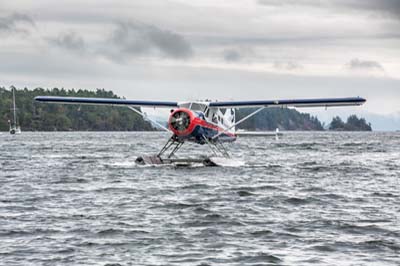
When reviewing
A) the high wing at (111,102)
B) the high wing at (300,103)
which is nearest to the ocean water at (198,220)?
the high wing at (300,103)

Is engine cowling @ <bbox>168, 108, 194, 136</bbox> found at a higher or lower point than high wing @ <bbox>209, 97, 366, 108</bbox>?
lower

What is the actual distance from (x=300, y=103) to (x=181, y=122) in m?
5.77

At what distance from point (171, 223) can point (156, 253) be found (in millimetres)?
2818

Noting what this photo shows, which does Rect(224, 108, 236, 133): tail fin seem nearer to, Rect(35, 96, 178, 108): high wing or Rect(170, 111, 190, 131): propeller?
Rect(35, 96, 178, 108): high wing

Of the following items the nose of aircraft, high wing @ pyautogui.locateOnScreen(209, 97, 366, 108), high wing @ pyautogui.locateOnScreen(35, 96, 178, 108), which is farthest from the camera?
high wing @ pyautogui.locateOnScreen(35, 96, 178, 108)

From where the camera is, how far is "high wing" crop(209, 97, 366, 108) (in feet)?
102

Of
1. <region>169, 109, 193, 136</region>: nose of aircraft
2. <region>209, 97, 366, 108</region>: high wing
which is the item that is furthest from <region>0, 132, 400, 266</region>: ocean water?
<region>209, 97, 366, 108</region>: high wing

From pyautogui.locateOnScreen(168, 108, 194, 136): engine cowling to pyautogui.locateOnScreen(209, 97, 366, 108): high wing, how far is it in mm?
3348

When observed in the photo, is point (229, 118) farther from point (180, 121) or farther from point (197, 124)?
point (180, 121)

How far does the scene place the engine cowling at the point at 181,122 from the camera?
29.2 m

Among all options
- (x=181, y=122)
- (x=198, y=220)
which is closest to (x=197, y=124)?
(x=181, y=122)

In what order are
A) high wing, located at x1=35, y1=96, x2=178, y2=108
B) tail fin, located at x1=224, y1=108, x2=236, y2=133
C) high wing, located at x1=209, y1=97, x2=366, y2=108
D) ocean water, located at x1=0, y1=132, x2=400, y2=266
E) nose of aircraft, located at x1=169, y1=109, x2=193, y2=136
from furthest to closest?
tail fin, located at x1=224, y1=108, x2=236, y2=133, high wing, located at x1=35, y1=96, x2=178, y2=108, high wing, located at x1=209, y1=97, x2=366, y2=108, nose of aircraft, located at x1=169, y1=109, x2=193, y2=136, ocean water, located at x1=0, y1=132, x2=400, y2=266

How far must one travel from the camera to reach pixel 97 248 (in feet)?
40.6

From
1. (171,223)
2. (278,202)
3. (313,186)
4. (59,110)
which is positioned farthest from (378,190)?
(59,110)
